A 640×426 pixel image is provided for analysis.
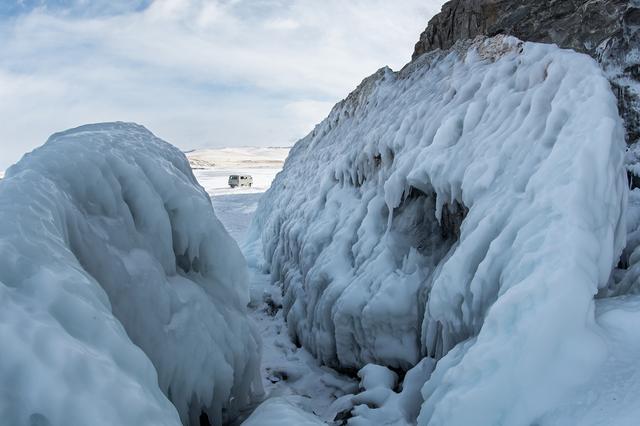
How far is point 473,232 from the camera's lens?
4.65 metres

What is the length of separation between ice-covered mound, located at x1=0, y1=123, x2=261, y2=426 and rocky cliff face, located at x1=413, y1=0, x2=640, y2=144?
203 inches

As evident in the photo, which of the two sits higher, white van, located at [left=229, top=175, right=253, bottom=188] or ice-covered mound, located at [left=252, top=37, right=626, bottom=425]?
ice-covered mound, located at [left=252, top=37, right=626, bottom=425]

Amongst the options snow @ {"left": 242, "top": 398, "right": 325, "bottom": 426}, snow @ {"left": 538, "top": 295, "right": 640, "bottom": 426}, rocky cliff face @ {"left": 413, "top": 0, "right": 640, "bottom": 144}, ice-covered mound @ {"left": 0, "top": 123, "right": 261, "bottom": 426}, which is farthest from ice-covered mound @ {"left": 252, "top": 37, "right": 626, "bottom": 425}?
ice-covered mound @ {"left": 0, "top": 123, "right": 261, "bottom": 426}

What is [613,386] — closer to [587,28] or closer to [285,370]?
[285,370]

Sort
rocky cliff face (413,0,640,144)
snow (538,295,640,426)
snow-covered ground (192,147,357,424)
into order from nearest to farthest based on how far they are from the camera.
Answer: snow (538,295,640,426) < snow-covered ground (192,147,357,424) < rocky cliff face (413,0,640,144)

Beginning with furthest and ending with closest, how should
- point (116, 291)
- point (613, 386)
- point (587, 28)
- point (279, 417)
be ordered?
point (587, 28) < point (279, 417) < point (116, 291) < point (613, 386)

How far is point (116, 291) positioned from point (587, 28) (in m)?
7.40

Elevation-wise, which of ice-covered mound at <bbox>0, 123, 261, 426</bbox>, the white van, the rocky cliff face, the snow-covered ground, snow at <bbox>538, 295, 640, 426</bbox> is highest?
the rocky cliff face

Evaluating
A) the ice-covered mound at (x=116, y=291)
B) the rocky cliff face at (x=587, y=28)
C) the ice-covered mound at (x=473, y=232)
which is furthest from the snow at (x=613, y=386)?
the rocky cliff face at (x=587, y=28)

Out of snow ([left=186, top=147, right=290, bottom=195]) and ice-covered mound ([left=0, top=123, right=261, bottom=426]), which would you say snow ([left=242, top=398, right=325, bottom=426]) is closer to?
ice-covered mound ([left=0, top=123, right=261, bottom=426])

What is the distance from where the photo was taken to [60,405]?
193 centimetres

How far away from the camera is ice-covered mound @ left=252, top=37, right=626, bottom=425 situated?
355cm

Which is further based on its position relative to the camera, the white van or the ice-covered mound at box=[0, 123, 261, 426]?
the white van

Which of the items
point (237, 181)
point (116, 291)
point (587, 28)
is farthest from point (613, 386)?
point (237, 181)
